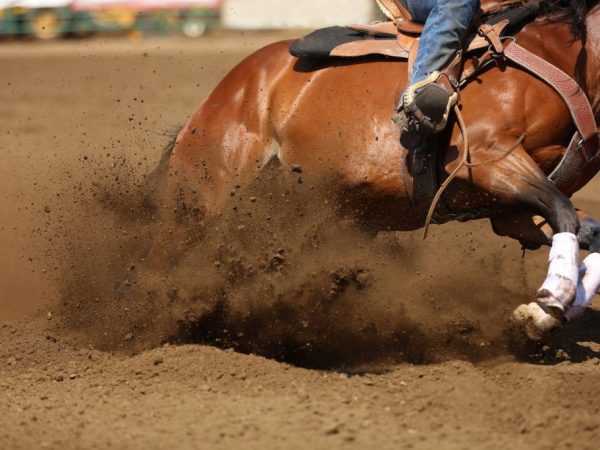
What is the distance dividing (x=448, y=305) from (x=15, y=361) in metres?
2.60

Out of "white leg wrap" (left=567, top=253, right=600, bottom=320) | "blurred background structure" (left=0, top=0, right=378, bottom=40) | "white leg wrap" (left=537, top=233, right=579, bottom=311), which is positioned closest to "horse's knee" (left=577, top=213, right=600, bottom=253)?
"white leg wrap" (left=567, top=253, right=600, bottom=320)

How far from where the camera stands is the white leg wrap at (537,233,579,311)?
4.36 m

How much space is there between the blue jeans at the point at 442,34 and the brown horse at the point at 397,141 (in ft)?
0.71

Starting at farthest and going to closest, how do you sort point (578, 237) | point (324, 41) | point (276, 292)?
point (276, 292) → point (324, 41) → point (578, 237)

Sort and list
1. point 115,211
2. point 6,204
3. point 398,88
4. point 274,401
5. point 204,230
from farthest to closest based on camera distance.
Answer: point 6,204 → point 115,211 → point 204,230 → point 398,88 → point 274,401

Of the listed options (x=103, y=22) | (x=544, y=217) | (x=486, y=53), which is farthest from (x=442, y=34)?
(x=103, y=22)

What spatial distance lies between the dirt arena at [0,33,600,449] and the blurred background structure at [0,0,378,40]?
9.99m

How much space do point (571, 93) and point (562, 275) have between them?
0.97 meters

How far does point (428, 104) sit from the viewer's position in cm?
465

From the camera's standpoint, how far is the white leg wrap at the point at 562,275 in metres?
4.36

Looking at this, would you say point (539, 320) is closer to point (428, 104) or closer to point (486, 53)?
point (428, 104)

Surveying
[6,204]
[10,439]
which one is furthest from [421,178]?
[6,204]

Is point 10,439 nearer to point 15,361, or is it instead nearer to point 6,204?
point 15,361

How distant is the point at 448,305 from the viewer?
5910 millimetres
